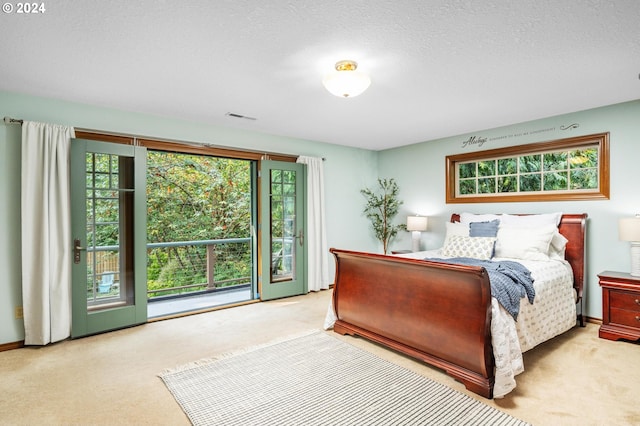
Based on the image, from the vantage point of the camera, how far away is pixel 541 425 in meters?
1.95

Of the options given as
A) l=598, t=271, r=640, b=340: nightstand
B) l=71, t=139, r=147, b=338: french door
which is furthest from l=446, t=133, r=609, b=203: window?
l=71, t=139, r=147, b=338: french door

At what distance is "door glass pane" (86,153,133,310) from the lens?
353 cm

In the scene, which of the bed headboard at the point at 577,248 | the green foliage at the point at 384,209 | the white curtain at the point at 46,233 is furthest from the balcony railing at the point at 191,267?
the bed headboard at the point at 577,248

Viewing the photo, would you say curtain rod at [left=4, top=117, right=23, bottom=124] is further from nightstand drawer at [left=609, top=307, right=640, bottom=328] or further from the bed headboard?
nightstand drawer at [left=609, top=307, right=640, bottom=328]

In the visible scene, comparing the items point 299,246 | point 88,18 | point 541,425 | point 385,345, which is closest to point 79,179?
point 88,18

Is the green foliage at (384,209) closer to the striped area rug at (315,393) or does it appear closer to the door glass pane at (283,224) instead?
the door glass pane at (283,224)

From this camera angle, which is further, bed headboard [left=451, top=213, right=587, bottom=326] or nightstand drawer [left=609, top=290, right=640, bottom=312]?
bed headboard [left=451, top=213, right=587, bottom=326]

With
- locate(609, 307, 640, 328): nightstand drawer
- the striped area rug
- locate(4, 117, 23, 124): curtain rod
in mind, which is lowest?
the striped area rug

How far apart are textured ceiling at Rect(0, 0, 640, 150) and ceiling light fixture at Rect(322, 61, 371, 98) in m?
0.08

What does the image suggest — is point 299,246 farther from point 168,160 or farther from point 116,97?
point 168,160

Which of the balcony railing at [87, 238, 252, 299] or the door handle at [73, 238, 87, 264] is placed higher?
the door handle at [73, 238, 87, 264]

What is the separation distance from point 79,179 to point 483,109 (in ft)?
14.4

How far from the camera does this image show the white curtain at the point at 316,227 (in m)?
5.27

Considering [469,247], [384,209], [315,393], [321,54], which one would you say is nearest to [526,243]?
[469,247]
